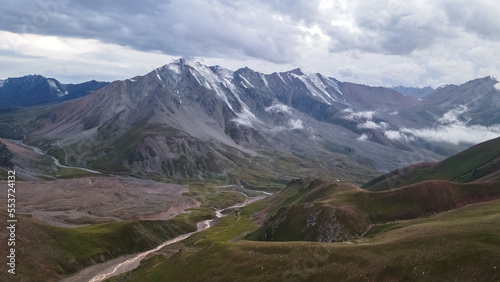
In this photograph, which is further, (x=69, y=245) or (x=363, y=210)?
(x=363, y=210)

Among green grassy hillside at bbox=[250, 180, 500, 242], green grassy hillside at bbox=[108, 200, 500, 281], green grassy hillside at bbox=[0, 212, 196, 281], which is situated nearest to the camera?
green grassy hillside at bbox=[108, 200, 500, 281]

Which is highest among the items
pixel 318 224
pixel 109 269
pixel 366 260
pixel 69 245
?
pixel 366 260

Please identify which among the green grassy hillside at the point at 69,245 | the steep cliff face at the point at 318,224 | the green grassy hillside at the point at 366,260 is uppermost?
the green grassy hillside at the point at 366,260

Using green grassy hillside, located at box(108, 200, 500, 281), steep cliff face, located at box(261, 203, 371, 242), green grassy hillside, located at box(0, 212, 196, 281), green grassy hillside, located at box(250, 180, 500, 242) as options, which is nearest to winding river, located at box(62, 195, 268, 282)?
green grassy hillside, located at box(0, 212, 196, 281)

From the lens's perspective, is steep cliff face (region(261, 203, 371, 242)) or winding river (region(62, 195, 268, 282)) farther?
steep cliff face (region(261, 203, 371, 242))

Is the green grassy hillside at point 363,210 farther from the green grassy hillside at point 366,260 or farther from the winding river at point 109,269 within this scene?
A: the winding river at point 109,269

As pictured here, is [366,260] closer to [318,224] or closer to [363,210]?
[318,224]

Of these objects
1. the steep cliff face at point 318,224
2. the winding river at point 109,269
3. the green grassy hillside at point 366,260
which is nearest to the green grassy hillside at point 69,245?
the winding river at point 109,269

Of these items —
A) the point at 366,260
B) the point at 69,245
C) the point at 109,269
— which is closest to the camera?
the point at 366,260

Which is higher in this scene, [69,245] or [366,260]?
[366,260]

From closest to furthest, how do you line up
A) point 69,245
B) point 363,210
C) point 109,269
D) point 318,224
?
1. point 318,224
2. point 109,269
3. point 69,245
4. point 363,210

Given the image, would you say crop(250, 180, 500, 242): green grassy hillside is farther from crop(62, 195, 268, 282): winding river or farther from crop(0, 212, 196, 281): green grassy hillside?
crop(0, 212, 196, 281): green grassy hillside

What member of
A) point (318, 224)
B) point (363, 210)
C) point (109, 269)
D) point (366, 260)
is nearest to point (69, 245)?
point (109, 269)
